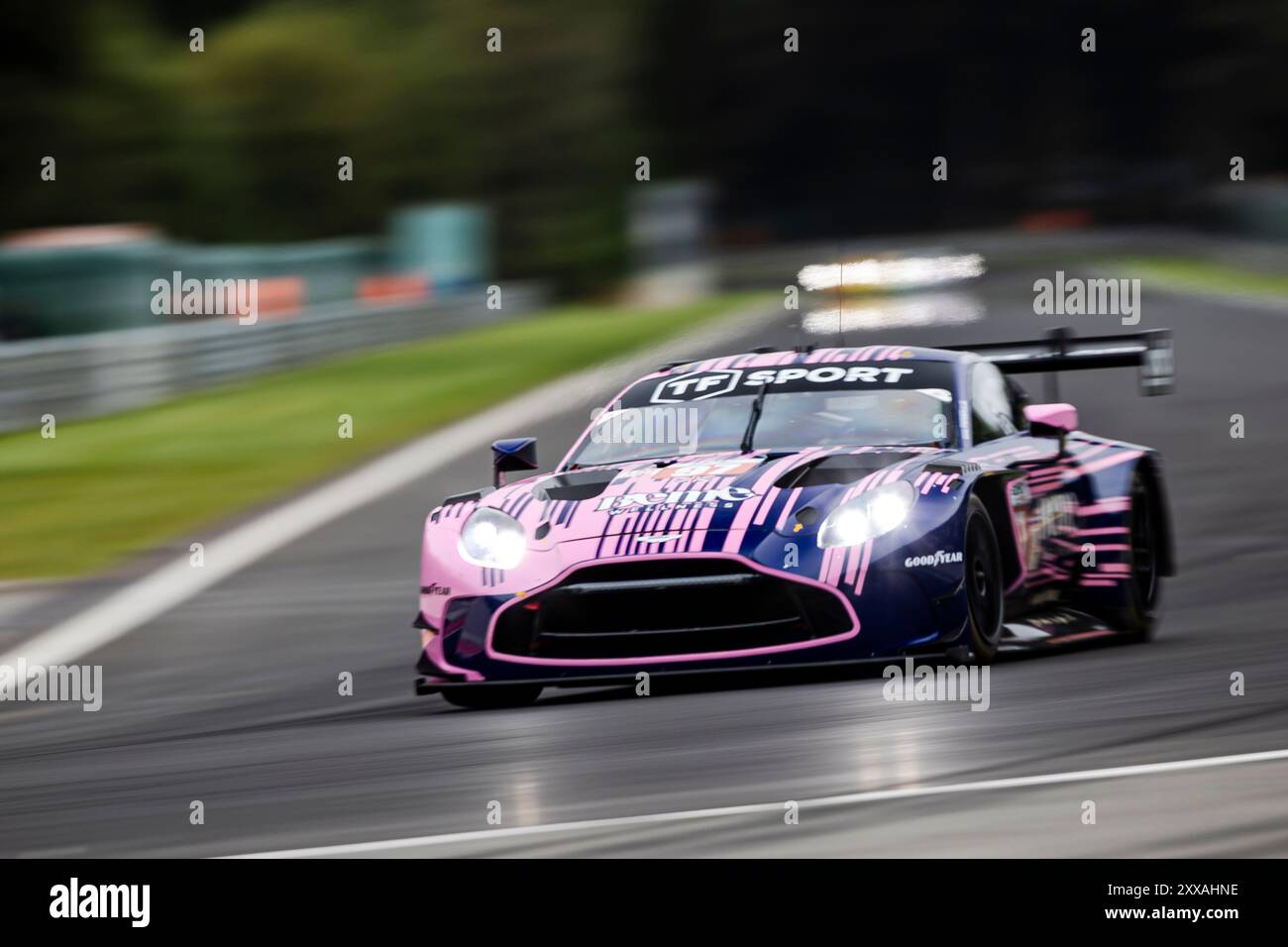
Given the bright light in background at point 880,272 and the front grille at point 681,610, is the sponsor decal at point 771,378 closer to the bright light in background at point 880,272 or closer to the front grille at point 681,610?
the bright light in background at point 880,272

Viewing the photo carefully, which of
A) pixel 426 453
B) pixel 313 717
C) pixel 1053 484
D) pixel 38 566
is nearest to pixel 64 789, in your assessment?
pixel 313 717

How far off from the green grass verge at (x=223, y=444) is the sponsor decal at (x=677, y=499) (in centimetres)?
582

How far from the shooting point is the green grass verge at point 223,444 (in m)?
14.2

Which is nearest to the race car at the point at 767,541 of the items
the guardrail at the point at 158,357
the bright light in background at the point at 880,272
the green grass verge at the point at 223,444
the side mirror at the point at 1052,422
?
the side mirror at the point at 1052,422

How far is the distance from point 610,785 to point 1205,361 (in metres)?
17.1

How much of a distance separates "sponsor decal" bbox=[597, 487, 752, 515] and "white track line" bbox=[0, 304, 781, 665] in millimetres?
3245

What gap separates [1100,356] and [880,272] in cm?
132

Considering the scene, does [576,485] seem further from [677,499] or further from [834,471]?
[834,471]

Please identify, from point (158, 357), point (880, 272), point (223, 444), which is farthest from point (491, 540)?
point (158, 357)

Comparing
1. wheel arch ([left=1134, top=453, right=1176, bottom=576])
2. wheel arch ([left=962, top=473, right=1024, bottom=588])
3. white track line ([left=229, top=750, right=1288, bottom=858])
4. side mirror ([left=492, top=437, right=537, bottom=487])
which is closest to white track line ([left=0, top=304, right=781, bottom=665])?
side mirror ([left=492, top=437, right=537, bottom=487])

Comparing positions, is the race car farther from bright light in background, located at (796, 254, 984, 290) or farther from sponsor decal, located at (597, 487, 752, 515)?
bright light in background, located at (796, 254, 984, 290)

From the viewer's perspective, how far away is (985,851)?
15.9 ft

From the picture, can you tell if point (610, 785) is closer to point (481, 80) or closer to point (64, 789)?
point (64, 789)

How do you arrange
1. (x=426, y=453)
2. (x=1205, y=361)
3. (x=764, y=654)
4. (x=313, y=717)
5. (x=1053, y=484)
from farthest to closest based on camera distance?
(x=1205, y=361) → (x=426, y=453) → (x=1053, y=484) → (x=313, y=717) → (x=764, y=654)
